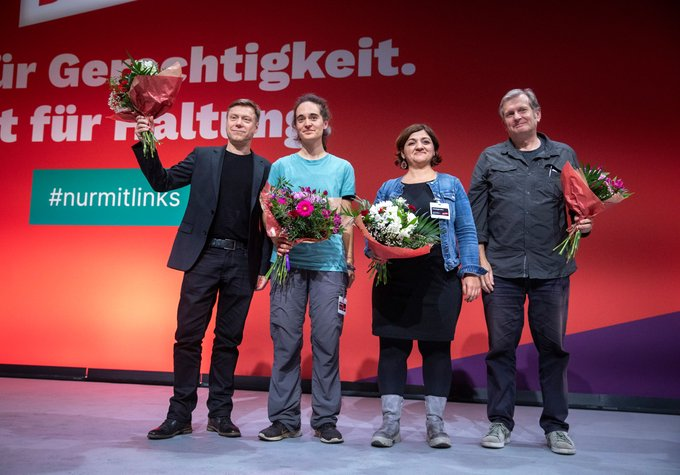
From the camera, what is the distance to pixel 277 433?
9.94 ft

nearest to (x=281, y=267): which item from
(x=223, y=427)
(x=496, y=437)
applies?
(x=223, y=427)

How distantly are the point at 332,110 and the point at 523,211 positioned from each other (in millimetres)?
2286

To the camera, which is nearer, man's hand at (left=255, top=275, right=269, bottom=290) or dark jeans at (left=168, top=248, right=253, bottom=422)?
dark jeans at (left=168, top=248, right=253, bottom=422)

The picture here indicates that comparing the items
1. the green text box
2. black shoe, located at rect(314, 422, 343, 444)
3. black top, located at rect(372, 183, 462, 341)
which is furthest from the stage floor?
the green text box

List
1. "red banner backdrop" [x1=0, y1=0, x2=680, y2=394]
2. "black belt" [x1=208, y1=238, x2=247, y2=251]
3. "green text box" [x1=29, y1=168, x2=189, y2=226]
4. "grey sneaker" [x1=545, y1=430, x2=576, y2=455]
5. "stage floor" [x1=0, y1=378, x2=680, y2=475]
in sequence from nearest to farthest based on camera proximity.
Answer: "stage floor" [x1=0, y1=378, x2=680, y2=475] → "grey sneaker" [x1=545, y1=430, x2=576, y2=455] → "black belt" [x1=208, y1=238, x2=247, y2=251] → "red banner backdrop" [x1=0, y1=0, x2=680, y2=394] → "green text box" [x1=29, y1=168, x2=189, y2=226]

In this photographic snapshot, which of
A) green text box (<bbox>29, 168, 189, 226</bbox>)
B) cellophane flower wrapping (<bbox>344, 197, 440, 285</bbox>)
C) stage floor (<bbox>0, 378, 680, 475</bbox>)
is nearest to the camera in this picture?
stage floor (<bbox>0, 378, 680, 475</bbox>)

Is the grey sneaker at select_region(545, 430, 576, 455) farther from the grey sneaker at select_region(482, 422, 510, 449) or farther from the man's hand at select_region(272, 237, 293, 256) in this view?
the man's hand at select_region(272, 237, 293, 256)

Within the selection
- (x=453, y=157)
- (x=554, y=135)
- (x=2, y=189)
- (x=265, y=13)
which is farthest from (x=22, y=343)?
(x=554, y=135)

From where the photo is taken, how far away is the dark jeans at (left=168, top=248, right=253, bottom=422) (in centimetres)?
313

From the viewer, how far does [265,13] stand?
16.9 feet

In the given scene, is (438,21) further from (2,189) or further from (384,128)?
(2,189)

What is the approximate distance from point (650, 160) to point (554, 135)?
0.69m

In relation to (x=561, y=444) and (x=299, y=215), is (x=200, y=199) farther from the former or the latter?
(x=561, y=444)

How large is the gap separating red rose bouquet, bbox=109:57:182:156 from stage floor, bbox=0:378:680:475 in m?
1.37
